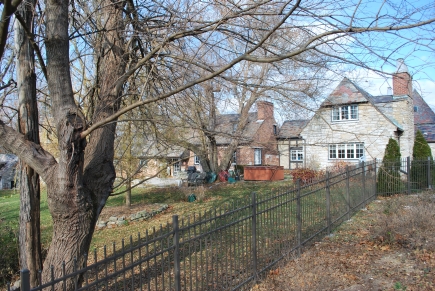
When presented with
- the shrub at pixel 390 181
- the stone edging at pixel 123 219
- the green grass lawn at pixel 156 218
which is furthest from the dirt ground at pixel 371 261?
the stone edging at pixel 123 219

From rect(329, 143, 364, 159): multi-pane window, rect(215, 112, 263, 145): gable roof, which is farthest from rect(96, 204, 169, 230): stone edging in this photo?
rect(329, 143, 364, 159): multi-pane window

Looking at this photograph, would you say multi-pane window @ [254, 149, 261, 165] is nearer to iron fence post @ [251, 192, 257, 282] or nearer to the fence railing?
the fence railing

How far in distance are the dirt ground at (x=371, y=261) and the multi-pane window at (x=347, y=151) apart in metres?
16.5

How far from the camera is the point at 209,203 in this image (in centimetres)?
1474

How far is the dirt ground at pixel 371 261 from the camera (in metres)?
5.00

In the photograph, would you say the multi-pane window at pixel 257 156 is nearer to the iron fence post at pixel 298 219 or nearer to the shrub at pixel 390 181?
the shrub at pixel 390 181

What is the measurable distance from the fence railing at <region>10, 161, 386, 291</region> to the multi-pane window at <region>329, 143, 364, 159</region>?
14.8 metres

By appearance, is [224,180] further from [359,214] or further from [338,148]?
[359,214]

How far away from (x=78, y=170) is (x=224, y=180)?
1949 centimetres

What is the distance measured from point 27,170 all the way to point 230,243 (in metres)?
3.29

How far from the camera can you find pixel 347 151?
24.9 meters

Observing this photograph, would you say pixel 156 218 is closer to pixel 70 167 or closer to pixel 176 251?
pixel 70 167

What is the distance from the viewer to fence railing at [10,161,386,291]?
3.50m

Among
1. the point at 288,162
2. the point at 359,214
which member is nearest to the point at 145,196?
the point at 359,214
